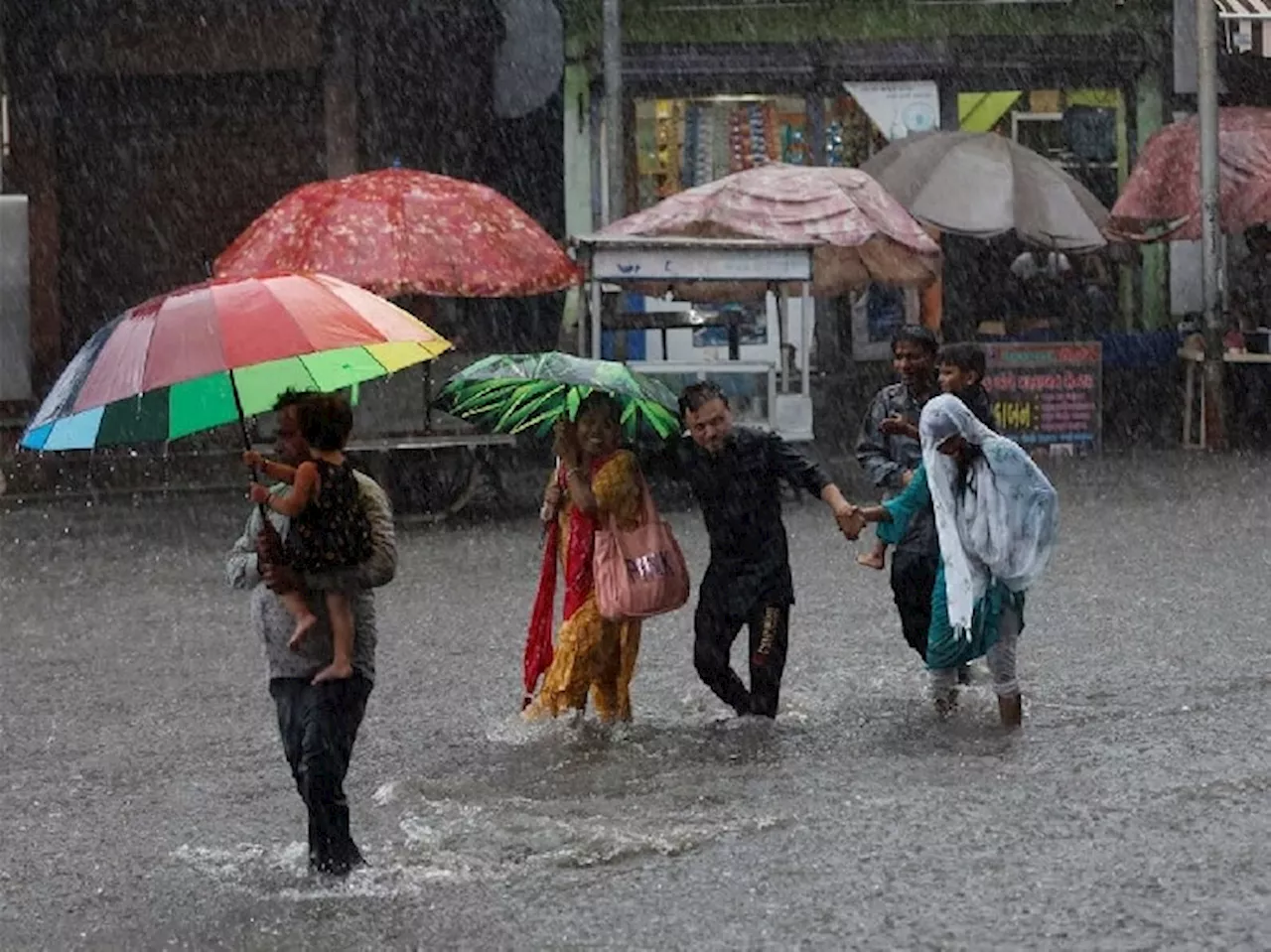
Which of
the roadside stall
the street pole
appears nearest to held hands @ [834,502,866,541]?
the roadside stall

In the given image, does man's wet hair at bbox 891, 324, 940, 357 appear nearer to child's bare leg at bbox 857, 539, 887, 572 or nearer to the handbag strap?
child's bare leg at bbox 857, 539, 887, 572

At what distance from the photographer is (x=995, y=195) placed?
21.4 metres

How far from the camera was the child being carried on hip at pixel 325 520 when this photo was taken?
6.66 meters

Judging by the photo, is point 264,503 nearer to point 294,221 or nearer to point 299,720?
point 299,720

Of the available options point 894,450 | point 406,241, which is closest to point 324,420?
point 894,450

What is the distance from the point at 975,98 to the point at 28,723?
17.2m

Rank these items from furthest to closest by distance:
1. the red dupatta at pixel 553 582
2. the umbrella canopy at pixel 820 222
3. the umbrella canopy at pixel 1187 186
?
the umbrella canopy at pixel 1187 186 → the umbrella canopy at pixel 820 222 → the red dupatta at pixel 553 582

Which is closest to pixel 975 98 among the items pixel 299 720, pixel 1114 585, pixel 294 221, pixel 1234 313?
pixel 1234 313

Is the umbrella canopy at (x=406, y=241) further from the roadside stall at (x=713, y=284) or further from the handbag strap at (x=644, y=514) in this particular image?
the handbag strap at (x=644, y=514)

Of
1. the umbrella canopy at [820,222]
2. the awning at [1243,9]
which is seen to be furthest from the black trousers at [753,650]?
the awning at [1243,9]

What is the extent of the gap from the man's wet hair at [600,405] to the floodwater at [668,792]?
3.71 ft

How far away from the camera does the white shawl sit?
28.8ft

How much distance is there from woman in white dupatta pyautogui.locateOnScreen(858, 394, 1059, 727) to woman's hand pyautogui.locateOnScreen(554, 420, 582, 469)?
1.06 meters

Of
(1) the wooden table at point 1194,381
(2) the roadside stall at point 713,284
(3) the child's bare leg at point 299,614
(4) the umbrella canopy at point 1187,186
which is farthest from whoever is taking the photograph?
(4) the umbrella canopy at point 1187,186
